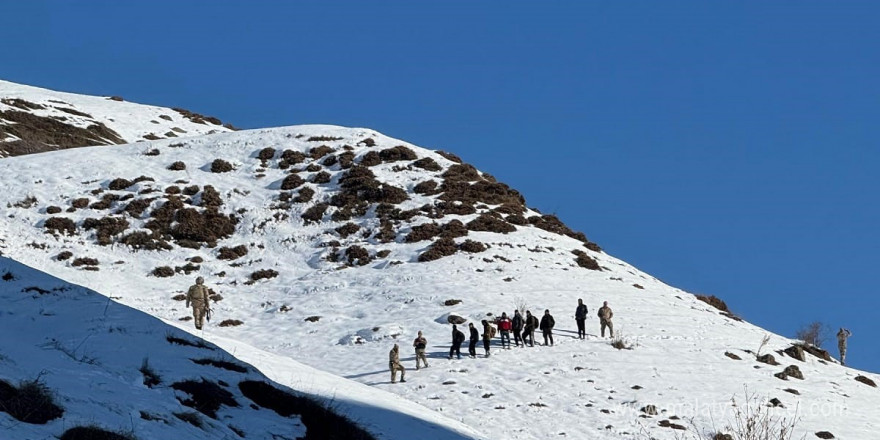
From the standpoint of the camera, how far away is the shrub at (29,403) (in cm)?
1015

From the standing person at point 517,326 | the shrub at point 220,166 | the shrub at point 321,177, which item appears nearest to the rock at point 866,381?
the standing person at point 517,326

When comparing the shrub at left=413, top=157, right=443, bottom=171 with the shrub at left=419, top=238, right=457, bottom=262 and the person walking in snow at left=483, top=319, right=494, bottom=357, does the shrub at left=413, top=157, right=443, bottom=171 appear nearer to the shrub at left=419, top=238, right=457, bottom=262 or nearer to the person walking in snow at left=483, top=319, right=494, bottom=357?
the shrub at left=419, top=238, right=457, bottom=262

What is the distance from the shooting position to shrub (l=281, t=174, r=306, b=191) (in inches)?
Result: 2114

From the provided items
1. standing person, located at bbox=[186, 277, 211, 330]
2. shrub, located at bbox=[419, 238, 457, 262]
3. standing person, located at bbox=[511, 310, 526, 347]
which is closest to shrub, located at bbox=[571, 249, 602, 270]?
shrub, located at bbox=[419, 238, 457, 262]

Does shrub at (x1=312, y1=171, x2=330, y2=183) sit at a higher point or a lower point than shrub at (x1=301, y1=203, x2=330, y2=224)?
higher

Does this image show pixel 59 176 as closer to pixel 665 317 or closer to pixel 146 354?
pixel 665 317

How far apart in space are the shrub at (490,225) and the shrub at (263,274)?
Result: 34.0 ft

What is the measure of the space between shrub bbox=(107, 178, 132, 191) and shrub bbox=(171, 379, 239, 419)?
41.3m

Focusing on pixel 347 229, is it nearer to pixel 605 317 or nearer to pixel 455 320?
pixel 455 320

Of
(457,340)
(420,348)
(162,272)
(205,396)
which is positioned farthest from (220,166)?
(205,396)

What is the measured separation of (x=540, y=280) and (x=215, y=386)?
2808 centimetres

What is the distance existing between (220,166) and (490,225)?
18.7 m

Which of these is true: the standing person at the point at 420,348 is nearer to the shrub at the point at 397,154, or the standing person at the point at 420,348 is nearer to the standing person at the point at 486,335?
the standing person at the point at 486,335

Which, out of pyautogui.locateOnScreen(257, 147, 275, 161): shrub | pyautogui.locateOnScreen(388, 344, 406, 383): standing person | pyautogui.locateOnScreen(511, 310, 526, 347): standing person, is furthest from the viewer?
pyautogui.locateOnScreen(257, 147, 275, 161): shrub
